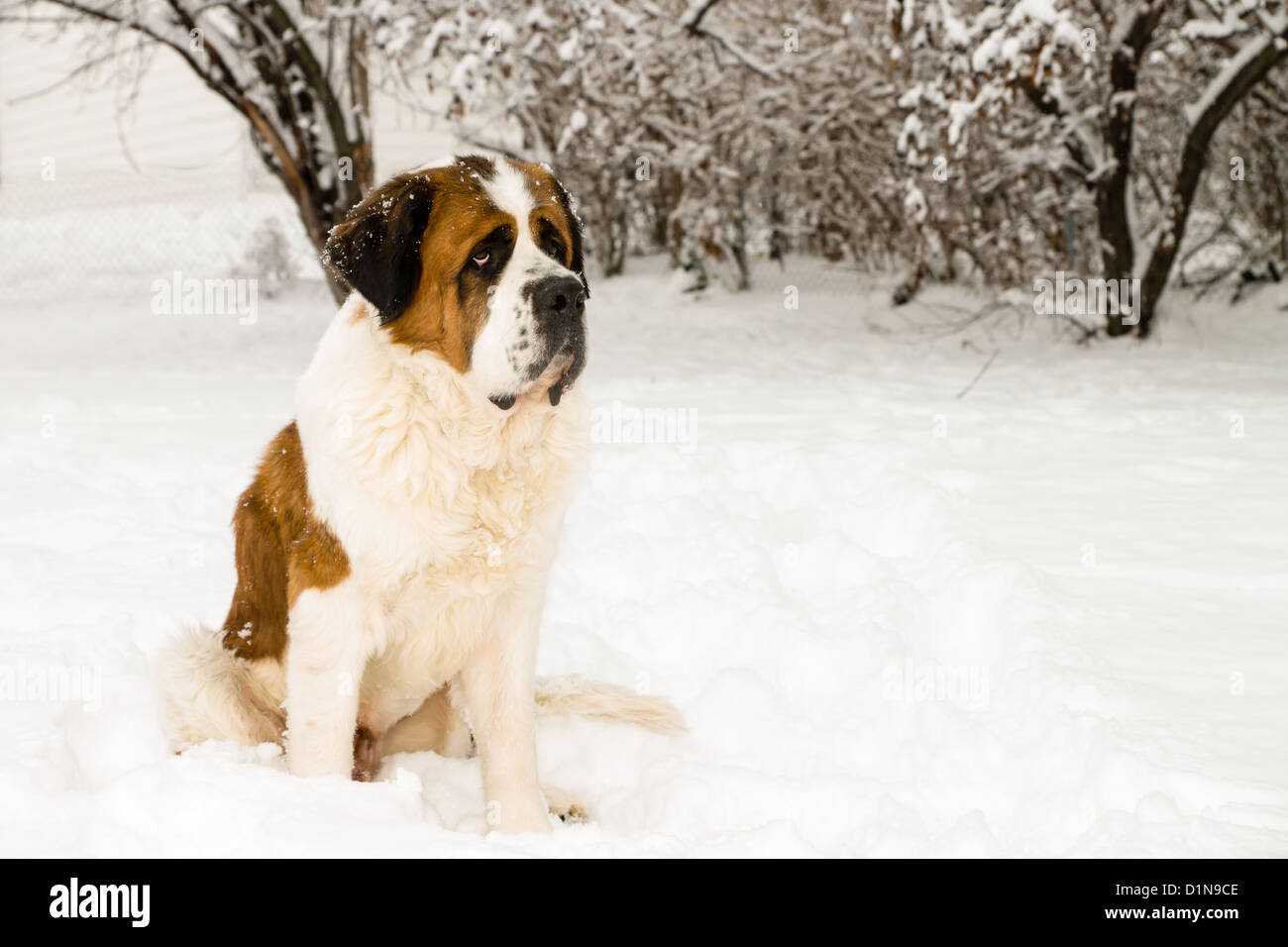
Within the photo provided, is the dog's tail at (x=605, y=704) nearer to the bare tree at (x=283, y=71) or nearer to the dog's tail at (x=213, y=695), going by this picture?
the dog's tail at (x=213, y=695)

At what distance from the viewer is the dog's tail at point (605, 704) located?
3299mm

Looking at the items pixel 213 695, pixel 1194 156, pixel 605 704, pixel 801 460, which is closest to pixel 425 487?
pixel 213 695

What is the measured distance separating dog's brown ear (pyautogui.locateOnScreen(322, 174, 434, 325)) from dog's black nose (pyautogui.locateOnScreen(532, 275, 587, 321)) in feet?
0.96

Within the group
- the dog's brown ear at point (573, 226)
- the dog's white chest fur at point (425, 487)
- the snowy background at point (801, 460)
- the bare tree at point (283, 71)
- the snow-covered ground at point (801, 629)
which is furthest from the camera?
the bare tree at point (283, 71)

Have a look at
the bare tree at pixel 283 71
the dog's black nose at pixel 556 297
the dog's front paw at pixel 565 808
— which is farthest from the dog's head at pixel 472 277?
the bare tree at pixel 283 71

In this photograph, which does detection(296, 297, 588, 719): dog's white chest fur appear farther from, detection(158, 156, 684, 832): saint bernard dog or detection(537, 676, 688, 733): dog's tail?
detection(537, 676, 688, 733): dog's tail

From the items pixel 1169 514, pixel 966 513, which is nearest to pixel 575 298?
pixel 966 513

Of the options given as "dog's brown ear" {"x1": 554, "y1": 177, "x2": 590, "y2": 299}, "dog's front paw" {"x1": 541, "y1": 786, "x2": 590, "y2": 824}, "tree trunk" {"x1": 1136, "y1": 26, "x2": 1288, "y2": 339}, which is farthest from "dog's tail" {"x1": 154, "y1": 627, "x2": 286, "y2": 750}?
"tree trunk" {"x1": 1136, "y1": 26, "x2": 1288, "y2": 339}

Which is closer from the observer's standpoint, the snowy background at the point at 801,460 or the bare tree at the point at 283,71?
Answer: the snowy background at the point at 801,460

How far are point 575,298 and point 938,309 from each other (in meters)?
10.9

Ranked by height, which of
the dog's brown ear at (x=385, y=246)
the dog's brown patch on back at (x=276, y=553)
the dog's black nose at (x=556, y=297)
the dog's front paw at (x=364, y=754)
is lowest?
the dog's front paw at (x=364, y=754)

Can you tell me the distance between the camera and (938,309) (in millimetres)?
13000

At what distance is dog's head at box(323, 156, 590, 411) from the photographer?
2677mm
